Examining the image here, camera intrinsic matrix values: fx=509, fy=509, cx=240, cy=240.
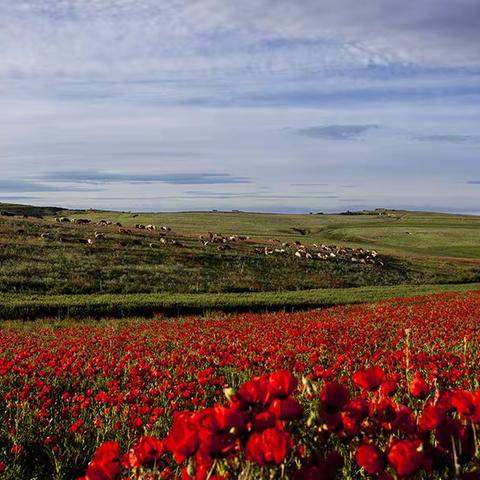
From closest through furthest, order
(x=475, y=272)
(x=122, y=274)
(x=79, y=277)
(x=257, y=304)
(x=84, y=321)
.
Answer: (x=84, y=321) < (x=257, y=304) < (x=79, y=277) < (x=122, y=274) < (x=475, y=272)

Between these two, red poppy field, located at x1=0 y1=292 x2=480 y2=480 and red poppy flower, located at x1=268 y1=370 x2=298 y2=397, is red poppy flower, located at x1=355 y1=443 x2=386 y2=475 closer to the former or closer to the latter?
red poppy field, located at x1=0 y1=292 x2=480 y2=480

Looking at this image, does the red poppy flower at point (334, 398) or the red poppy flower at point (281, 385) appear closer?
the red poppy flower at point (281, 385)

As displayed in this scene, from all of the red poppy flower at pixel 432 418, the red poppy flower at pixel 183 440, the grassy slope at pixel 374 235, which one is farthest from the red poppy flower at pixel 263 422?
the grassy slope at pixel 374 235

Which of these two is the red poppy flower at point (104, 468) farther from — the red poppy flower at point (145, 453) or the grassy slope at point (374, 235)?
the grassy slope at point (374, 235)

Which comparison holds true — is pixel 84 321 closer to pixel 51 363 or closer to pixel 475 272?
pixel 51 363

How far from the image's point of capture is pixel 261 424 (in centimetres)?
220

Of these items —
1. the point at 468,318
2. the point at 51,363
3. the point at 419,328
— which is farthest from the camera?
the point at 468,318

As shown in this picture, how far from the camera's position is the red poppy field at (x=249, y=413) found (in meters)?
2.23

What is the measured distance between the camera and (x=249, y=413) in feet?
7.55

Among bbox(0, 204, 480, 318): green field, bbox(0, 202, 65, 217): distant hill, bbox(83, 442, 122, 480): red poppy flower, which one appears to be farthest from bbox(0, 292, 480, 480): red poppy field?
bbox(0, 202, 65, 217): distant hill

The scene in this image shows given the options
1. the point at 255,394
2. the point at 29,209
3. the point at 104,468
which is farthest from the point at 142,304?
the point at 29,209

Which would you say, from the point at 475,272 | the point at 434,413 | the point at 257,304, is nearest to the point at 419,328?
the point at 434,413

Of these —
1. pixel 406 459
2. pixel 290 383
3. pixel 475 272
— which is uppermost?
pixel 290 383

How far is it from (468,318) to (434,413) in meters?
13.5
